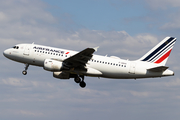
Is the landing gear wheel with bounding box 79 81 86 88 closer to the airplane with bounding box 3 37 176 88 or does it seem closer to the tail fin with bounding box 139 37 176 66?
the airplane with bounding box 3 37 176 88

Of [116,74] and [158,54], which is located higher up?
[158,54]

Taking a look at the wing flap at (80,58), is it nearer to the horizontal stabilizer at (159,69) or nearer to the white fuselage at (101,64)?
the white fuselage at (101,64)

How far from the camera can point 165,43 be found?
172ft

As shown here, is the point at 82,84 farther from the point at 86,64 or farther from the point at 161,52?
the point at 161,52

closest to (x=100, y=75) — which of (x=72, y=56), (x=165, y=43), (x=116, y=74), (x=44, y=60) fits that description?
(x=116, y=74)

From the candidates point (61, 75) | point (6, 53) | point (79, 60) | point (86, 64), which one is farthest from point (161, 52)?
point (6, 53)

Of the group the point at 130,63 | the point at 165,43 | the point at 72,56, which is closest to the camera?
the point at 72,56

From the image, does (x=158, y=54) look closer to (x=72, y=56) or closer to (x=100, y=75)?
(x=100, y=75)

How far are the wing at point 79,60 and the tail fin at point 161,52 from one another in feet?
34.4

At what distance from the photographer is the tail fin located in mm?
51250

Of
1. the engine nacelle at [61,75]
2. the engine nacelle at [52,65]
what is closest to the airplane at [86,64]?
the engine nacelle at [52,65]

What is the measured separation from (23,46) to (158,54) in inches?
906

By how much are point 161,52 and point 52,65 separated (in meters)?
19.1

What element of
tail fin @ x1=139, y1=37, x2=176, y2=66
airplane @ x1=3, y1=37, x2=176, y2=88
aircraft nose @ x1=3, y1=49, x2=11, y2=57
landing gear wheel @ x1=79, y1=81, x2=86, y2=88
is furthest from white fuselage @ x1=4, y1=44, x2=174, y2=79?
aircraft nose @ x1=3, y1=49, x2=11, y2=57
